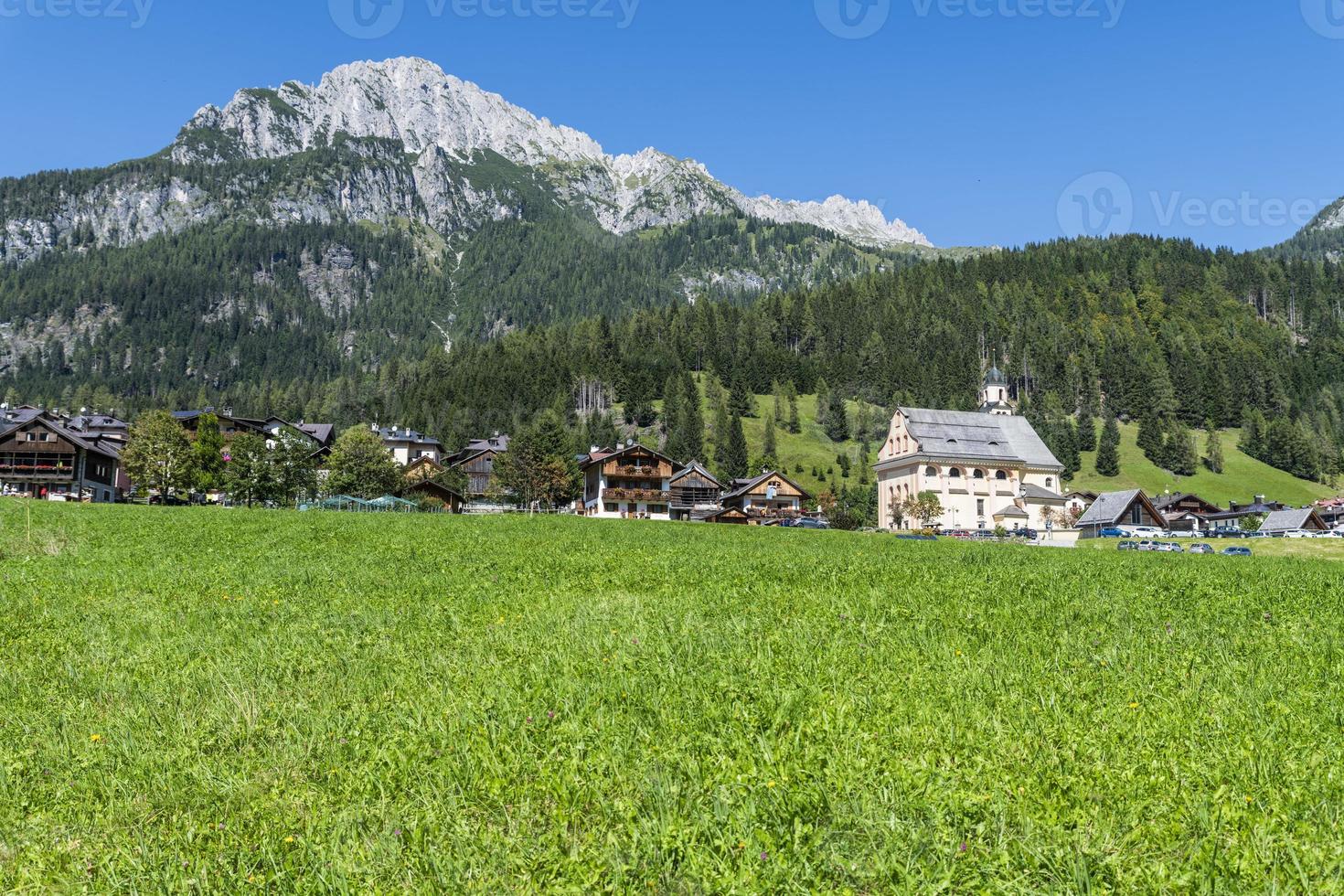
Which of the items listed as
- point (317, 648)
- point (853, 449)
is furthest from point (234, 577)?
point (853, 449)

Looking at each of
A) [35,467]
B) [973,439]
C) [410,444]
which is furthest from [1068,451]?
[35,467]

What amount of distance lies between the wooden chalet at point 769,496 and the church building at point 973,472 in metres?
18.0

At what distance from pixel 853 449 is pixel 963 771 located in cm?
16907

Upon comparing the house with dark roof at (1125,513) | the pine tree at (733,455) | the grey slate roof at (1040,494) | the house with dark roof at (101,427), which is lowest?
the house with dark roof at (1125,513)

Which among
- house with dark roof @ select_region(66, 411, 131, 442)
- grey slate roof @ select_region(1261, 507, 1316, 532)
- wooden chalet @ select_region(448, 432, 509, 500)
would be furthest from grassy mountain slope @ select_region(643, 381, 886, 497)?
house with dark roof @ select_region(66, 411, 131, 442)

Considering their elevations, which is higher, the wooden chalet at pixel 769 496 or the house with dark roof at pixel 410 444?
the house with dark roof at pixel 410 444

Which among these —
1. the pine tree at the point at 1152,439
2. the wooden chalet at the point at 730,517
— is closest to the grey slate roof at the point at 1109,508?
the wooden chalet at the point at 730,517

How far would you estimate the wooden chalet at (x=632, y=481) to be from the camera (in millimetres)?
131750

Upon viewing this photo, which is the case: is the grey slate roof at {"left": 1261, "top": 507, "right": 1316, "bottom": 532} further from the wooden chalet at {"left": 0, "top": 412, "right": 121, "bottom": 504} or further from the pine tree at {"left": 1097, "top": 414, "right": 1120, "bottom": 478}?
the wooden chalet at {"left": 0, "top": 412, "right": 121, "bottom": 504}

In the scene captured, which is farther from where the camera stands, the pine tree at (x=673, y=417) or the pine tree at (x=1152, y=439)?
the pine tree at (x=1152, y=439)

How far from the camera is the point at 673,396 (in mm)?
176750

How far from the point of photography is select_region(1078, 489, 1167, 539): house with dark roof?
10169cm

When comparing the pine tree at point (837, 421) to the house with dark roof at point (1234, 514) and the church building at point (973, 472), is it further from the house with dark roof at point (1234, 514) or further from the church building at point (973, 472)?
the house with dark roof at point (1234, 514)

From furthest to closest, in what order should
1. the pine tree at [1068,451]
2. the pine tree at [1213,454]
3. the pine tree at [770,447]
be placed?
the pine tree at [1213,454] → the pine tree at [1068,451] → the pine tree at [770,447]
